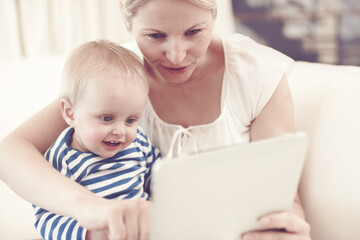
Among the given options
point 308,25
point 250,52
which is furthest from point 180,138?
point 308,25

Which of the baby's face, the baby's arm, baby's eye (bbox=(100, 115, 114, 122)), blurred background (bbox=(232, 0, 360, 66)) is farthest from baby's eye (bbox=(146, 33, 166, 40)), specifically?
blurred background (bbox=(232, 0, 360, 66))

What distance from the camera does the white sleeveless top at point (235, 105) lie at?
1264mm

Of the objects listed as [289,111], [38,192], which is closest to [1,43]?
[38,192]

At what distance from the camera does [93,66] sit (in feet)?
3.35

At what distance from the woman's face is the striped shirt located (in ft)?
0.80

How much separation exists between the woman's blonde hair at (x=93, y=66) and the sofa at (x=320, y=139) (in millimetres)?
482

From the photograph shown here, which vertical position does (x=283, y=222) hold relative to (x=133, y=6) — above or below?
below

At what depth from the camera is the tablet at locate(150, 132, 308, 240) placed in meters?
0.65

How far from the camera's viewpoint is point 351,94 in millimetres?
1218

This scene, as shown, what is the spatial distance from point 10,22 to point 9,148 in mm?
1101

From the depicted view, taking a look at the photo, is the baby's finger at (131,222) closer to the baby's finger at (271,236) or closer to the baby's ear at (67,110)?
the baby's finger at (271,236)

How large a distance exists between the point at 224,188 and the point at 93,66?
486 mm

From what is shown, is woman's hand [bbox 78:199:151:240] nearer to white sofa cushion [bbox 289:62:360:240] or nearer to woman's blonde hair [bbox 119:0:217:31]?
woman's blonde hair [bbox 119:0:217:31]

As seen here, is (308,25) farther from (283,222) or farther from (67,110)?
(283,222)
